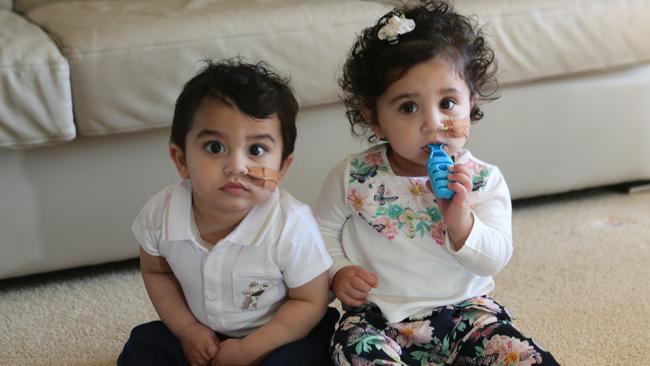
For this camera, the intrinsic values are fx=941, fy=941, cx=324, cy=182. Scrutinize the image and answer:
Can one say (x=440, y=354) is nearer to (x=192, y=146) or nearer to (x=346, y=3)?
(x=192, y=146)

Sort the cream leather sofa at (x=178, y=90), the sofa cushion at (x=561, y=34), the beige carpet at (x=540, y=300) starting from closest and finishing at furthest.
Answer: the beige carpet at (x=540, y=300)
the cream leather sofa at (x=178, y=90)
the sofa cushion at (x=561, y=34)

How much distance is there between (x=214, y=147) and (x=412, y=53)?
0.91 ft

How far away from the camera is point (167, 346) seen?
1.22m

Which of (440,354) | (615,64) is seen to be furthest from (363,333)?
(615,64)

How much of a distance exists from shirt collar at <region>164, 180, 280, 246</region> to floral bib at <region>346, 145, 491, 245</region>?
4.8 inches

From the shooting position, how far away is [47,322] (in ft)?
4.91

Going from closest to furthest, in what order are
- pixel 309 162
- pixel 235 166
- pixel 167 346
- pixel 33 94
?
pixel 235 166, pixel 167 346, pixel 33 94, pixel 309 162

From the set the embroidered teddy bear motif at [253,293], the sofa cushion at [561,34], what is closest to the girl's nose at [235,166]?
the embroidered teddy bear motif at [253,293]

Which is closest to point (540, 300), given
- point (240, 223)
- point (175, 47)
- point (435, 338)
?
point (435, 338)

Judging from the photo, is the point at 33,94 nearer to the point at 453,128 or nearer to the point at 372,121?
the point at 372,121

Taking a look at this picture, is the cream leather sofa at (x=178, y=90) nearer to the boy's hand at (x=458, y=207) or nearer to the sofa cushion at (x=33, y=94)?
the sofa cushion at (x=33, y=94)

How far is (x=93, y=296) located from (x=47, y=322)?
11 centimetres

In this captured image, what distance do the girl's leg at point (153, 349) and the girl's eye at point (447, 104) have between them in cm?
46

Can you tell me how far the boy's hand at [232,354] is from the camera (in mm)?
1171
